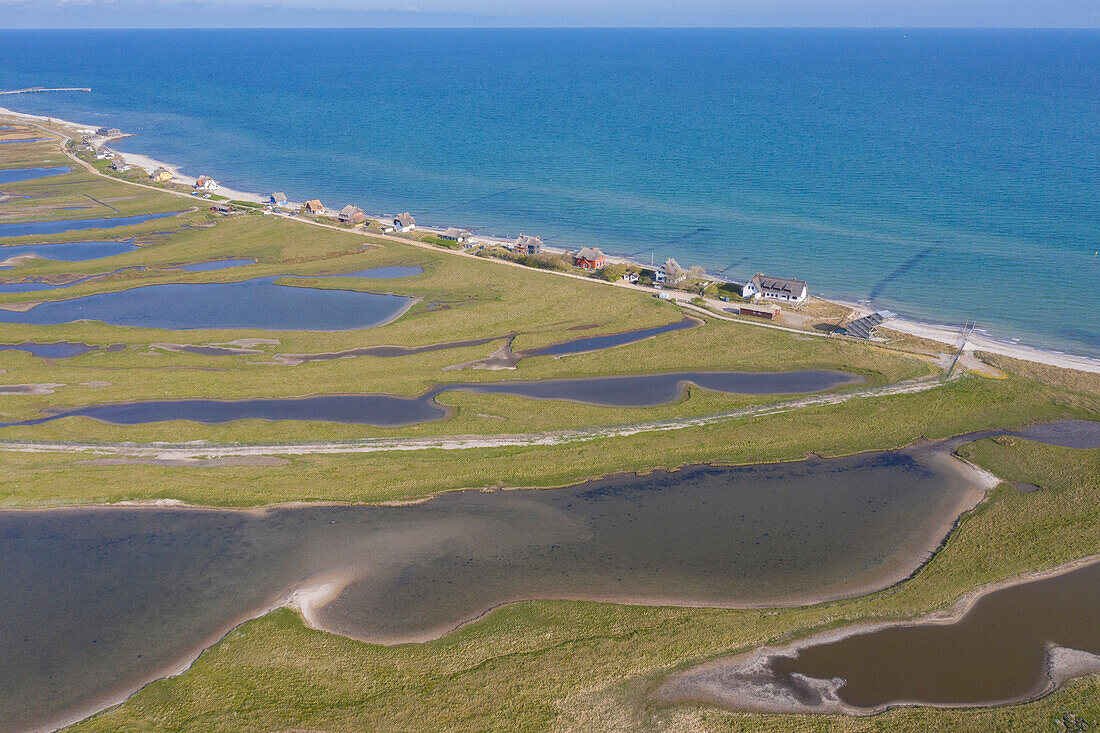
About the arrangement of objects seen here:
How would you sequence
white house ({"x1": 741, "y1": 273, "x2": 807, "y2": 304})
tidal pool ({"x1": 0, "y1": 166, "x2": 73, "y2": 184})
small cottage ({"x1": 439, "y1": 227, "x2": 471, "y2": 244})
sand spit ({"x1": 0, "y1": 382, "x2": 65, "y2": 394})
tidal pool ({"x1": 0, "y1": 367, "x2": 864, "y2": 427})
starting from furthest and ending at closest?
tidal pool ({"x1": 0, "y1": 166, "x2": 73, "y2": 184}), small cottage ({"x1": 439, "y1": 227, "x2": 471, "y2": 244}), white house ({"x1": 741, "y1": 273, "x2": 807, "y2": 304}), sand spit ({"x1": 0, "y1": 382, "x2": 65, "y2": 394}), tidal pool ({"x1": 0, "y1": 367, "x2": 864, "y2": 427})

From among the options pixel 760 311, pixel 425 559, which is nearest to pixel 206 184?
pixel 760 311

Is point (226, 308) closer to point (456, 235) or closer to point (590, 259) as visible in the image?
point (456, 235)

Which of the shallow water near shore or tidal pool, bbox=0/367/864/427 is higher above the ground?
the shallow water near shore

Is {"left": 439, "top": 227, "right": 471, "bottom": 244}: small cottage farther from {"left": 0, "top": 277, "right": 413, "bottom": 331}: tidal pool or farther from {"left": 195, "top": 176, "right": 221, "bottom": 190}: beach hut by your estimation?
{"left": 195, "top": 176, "right": 221, "bottom": 190}: beach hut

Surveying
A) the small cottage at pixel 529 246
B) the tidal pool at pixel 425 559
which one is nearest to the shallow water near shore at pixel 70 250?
the small cottage at pixel 529 246

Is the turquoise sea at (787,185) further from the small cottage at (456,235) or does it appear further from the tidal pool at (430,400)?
the tidal pool at (430,400)

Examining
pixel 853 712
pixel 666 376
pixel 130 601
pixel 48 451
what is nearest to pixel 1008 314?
pixel 666 376

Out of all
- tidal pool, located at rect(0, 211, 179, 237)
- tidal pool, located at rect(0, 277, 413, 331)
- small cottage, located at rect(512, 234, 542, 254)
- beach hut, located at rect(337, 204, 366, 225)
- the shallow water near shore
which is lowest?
tidal pool, located at rect(0, 277, 413, 331)

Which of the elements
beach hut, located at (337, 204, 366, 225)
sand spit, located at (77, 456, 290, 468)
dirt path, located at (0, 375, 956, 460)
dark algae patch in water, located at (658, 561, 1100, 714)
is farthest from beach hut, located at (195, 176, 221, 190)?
dark algae patch in water, located at (658, 561, 1100, 714)
